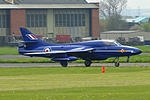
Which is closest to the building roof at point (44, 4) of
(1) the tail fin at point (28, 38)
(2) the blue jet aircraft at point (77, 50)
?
(1) the tail fin at point (28, 38)

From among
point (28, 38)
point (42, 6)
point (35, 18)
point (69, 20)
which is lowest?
point (28, 38)

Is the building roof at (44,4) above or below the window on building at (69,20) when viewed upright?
above

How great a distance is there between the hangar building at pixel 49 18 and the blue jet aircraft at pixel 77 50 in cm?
5394

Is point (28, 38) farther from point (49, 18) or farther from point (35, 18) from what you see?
point (49, 18)

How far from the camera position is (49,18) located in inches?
4311

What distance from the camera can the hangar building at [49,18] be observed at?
10644 cm

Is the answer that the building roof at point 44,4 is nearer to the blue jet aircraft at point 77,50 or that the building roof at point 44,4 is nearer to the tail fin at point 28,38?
the tail fin at point 28,38

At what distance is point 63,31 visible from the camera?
113m

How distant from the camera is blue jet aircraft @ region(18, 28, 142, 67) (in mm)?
46281

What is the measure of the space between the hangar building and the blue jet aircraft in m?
53.9

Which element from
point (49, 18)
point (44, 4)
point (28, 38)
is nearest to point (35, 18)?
point (49, 18)

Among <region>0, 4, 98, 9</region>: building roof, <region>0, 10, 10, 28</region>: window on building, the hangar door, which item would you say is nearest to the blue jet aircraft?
<region>0, 4, 98, 9</region>: building roof

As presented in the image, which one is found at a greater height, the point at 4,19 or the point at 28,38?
the point at 4,19

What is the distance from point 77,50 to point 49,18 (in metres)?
62.6
